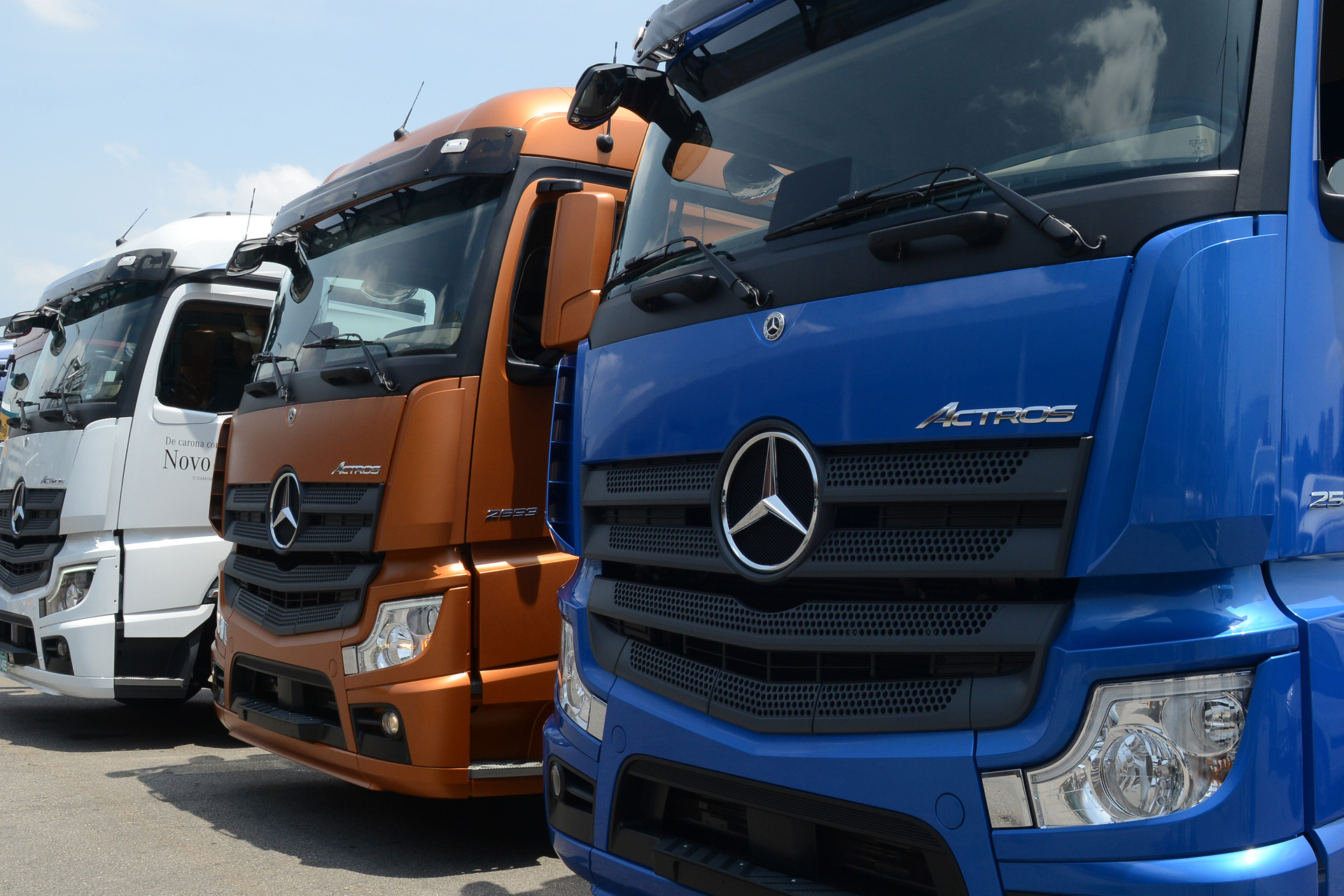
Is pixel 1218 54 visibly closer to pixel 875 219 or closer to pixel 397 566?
pixel 875 219

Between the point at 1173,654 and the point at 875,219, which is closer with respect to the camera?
the point at 1173,654

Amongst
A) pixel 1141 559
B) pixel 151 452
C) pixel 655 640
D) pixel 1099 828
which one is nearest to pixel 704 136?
pixel 655 640

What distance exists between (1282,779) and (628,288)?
2131 millimetres

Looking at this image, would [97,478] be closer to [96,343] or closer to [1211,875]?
[96,343]

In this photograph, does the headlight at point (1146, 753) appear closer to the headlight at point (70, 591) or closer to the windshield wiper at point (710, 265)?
the windshield wiper at point (710, 265)

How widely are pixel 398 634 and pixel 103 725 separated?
446 centimetres

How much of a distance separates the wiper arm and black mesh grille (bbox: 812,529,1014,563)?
3.36m

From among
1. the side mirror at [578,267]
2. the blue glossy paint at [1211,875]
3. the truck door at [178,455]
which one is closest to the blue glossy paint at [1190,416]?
the blue glossy paint at [1211,875]

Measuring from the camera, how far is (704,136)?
136 inches

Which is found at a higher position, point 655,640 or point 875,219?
point 875,219

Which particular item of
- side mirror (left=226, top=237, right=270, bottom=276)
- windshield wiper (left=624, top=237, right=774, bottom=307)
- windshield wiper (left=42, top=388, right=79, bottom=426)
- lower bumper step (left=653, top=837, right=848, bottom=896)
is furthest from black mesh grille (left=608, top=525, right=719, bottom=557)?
windshield wiper (left=42, top=388, right=79, bottom=426)

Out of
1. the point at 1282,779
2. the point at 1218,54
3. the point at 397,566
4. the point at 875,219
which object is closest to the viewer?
the point at 1282,779

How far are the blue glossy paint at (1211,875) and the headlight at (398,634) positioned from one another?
2.78 meters

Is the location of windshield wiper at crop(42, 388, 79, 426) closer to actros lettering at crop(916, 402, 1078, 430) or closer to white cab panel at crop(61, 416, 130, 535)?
white cab panel at crop(61, 416, 130, 535)
